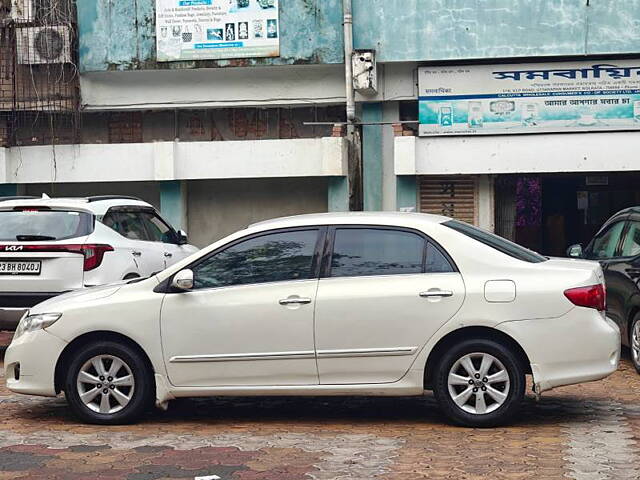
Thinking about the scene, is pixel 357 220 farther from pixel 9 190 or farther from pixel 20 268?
pixel 9 190

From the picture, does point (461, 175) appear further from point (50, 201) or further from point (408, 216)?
point (408, 216)

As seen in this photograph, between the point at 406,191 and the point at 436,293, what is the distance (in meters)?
15.1

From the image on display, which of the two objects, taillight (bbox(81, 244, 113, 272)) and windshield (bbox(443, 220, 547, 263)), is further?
taillight (bbox(81, 244, 113, 272))

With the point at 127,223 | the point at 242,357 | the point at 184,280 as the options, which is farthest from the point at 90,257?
the point at 242,357

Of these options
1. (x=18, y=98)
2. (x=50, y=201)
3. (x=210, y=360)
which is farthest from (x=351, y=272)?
(x=18, y=98)

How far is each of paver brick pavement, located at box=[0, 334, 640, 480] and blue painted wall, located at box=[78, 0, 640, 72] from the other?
510 inches

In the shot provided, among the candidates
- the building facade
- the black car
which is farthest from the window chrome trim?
the building facade

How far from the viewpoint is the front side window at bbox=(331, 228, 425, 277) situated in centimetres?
833

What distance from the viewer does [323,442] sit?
305 inches

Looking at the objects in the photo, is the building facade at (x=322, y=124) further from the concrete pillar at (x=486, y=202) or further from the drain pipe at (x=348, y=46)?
the drain pipe at (x=348, y=46)

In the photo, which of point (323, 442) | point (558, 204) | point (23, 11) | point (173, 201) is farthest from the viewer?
point (558, 204)

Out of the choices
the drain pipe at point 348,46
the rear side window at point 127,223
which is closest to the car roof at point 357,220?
the rear side window at point 127,223

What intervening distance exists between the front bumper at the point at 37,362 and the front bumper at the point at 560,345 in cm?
325

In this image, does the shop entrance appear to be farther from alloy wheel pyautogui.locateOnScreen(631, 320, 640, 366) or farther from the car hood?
the car hood
